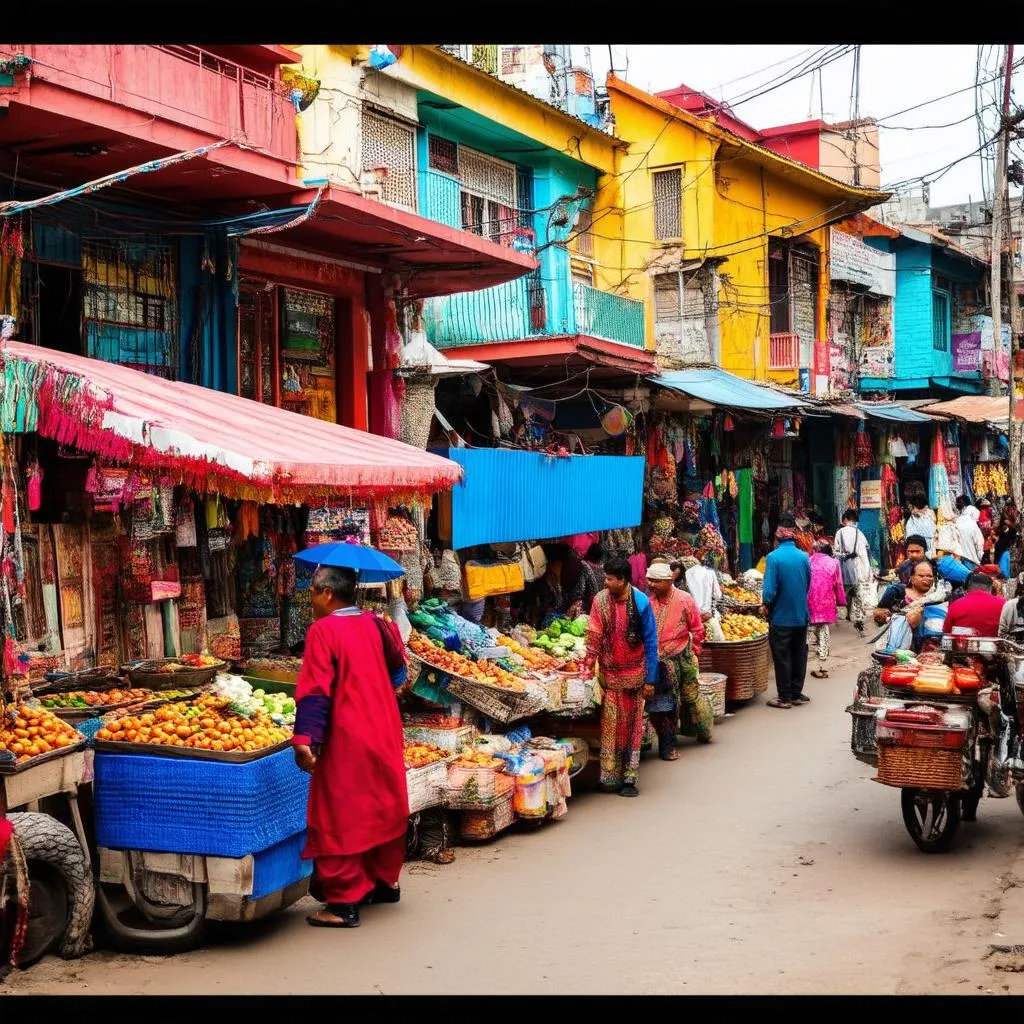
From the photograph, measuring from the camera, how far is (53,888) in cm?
612

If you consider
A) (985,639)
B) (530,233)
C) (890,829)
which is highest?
(530,233)

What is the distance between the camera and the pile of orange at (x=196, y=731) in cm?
659

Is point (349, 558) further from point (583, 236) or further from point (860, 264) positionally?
point (860, 264)

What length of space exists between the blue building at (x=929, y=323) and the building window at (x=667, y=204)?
900cm

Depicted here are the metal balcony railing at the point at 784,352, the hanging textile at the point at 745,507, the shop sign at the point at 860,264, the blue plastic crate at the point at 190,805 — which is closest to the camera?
the blue plastic crate at the point at 190,805

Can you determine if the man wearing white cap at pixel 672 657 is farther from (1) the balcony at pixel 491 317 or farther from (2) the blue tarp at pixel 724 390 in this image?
(2) the blue tarp at pixel 724 390

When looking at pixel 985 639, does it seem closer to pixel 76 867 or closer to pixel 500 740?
pixel 500 740

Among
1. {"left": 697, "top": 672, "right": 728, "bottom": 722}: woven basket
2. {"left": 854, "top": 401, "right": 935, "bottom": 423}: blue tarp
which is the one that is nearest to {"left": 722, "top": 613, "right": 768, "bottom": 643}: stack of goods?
{"left": 697, "top": 672, "right": 728, "bottom": 722}: woven basket

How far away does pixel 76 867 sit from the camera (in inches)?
242

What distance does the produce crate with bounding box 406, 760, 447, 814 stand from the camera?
8180 mm

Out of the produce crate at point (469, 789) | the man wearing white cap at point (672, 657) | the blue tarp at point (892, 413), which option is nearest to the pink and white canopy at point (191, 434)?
the produce crate at point (469, 789)

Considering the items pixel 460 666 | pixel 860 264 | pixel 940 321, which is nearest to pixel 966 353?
pixel 940 321
